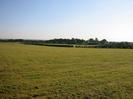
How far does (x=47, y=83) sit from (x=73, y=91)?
217 centimetres

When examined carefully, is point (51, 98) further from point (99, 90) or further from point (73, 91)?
point (99, 90)

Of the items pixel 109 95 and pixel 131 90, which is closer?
pixel 109 95

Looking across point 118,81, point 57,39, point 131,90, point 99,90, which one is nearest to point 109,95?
point 99,90

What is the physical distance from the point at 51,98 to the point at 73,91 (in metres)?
1.43

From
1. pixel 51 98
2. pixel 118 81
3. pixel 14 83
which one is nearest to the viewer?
pixel 51 98

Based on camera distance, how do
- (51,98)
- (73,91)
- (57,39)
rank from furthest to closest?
(57,39) → (73,91) → (51,98)

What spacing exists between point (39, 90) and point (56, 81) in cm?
213

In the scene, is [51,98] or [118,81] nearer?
[51,98]

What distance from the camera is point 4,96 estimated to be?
810 cm

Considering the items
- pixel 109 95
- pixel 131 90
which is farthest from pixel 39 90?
pixel 131 90

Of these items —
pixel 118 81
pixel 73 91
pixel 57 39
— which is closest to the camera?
pixel 73 91

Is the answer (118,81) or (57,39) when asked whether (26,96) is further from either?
(57,39)

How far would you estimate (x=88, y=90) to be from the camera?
920 cm

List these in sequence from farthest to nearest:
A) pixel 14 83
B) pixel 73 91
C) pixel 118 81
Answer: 1. pixel 118 81
2. pixel 14 83
3. pixel 73 91
